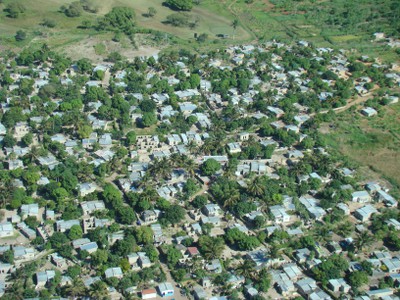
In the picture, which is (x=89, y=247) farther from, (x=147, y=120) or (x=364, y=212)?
(x=364, y=212)

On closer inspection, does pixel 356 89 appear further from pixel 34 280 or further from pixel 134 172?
pixel 34 280

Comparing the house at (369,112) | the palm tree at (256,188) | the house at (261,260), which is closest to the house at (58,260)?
the house at (261,260)

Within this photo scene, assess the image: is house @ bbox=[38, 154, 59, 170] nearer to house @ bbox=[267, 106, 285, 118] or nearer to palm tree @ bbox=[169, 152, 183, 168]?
palm tree @ bbox=[169, 152, 183, 168]

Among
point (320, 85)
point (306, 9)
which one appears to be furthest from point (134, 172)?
point (306, 9)

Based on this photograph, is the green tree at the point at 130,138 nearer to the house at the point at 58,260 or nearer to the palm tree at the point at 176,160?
the palm tree at the point at 176,160

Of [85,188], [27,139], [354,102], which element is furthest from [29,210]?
[354,102]

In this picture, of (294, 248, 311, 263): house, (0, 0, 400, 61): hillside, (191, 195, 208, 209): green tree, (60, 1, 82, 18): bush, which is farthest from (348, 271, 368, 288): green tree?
(60, 1, 82, 18): bush
